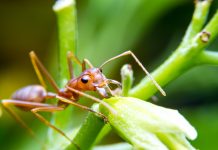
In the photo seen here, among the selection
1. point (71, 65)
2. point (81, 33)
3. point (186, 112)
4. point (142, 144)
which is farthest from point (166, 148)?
point (81, 33)

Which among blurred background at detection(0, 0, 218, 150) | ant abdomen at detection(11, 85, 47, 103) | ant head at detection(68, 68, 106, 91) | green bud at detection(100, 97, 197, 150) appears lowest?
green bud at detection(100, 97, 197, 150)

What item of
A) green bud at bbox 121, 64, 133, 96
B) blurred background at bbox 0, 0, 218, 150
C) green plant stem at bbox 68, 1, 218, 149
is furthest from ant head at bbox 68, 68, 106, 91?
blurred background at bbox 0, 0, 218, 150

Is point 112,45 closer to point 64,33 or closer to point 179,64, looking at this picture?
point 64,33

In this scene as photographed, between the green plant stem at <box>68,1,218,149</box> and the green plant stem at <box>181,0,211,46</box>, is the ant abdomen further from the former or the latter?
the green plant stem at <box>181,0,211,46</box>

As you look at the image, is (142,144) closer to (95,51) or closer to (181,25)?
(95,51)

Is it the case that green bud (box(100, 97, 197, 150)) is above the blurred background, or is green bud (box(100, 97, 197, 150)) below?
below

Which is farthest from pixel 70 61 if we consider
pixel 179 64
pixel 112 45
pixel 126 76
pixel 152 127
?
pixel 112 45
